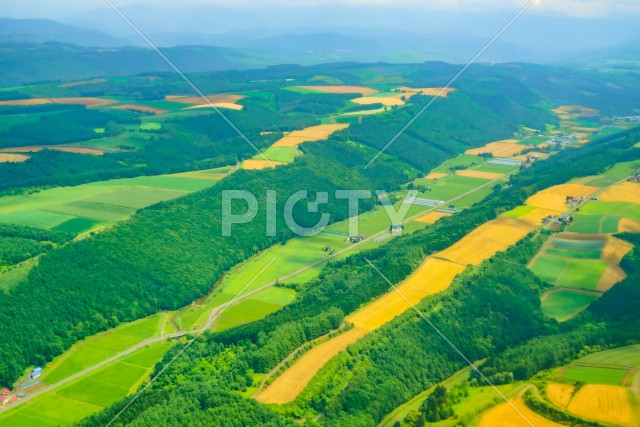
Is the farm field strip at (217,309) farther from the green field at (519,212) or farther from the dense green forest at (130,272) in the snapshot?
the green field at (519,212)

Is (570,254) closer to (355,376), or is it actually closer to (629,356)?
(629,356)

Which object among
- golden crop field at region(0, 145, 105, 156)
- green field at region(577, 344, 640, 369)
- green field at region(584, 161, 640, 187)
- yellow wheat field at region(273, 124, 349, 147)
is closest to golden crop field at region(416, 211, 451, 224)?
green field at region(584, 161, 640, 187)

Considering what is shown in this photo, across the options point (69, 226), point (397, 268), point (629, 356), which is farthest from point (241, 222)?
point (629, 356)

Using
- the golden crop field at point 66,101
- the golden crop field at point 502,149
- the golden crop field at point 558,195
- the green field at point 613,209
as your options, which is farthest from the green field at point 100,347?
the golden crop field at point 66,101

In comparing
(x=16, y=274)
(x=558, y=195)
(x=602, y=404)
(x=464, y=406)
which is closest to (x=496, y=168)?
(x=558, y=195)

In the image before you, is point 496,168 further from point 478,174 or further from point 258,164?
point 258,164

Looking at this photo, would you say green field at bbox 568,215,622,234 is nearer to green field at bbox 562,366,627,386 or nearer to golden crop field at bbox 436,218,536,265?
golden crop field at bbox 436,218,536,265

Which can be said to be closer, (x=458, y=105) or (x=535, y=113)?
(x=458, y=105)
